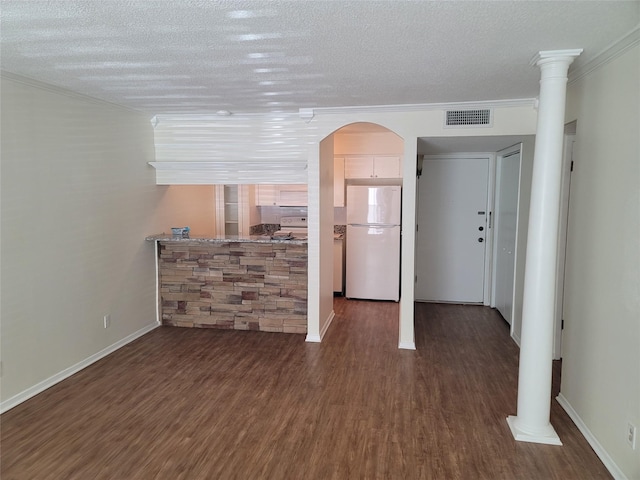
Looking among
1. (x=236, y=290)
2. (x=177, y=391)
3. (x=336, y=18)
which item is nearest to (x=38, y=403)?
(x=177, y=391)

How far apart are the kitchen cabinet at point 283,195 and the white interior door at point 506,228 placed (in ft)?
9.25

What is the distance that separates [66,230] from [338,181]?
366 cm

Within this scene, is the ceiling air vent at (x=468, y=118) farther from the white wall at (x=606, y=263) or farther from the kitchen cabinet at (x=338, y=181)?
the kitchen cabinet at (x=338, y=181)

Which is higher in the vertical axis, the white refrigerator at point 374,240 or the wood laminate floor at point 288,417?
the white refrigerator at point 374,240

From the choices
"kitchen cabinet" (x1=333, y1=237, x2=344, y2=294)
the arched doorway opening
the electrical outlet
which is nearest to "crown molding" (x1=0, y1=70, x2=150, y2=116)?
the arched doorway opening

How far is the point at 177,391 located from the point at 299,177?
2.35 m

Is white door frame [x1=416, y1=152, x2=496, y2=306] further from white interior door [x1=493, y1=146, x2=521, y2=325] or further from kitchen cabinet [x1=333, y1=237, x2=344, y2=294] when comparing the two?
kitchen cabinet [x1=333, y1=237, x2=344, y2=294]

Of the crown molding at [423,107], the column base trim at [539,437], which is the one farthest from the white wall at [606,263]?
the crown molding at [423,107]

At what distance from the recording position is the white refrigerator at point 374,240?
18.9 feet

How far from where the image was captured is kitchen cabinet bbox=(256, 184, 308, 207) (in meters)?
6.65

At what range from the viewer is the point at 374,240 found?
19.1 ft

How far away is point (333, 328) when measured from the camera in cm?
480

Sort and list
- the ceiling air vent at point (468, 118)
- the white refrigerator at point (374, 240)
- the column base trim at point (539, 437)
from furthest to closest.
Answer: the white refrigerator at point (374, 240) → the ceiling air vent at point (468, 118) → the column base trim at point (539, 437)

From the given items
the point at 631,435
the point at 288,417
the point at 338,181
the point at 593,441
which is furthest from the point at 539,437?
the point at 338,181
